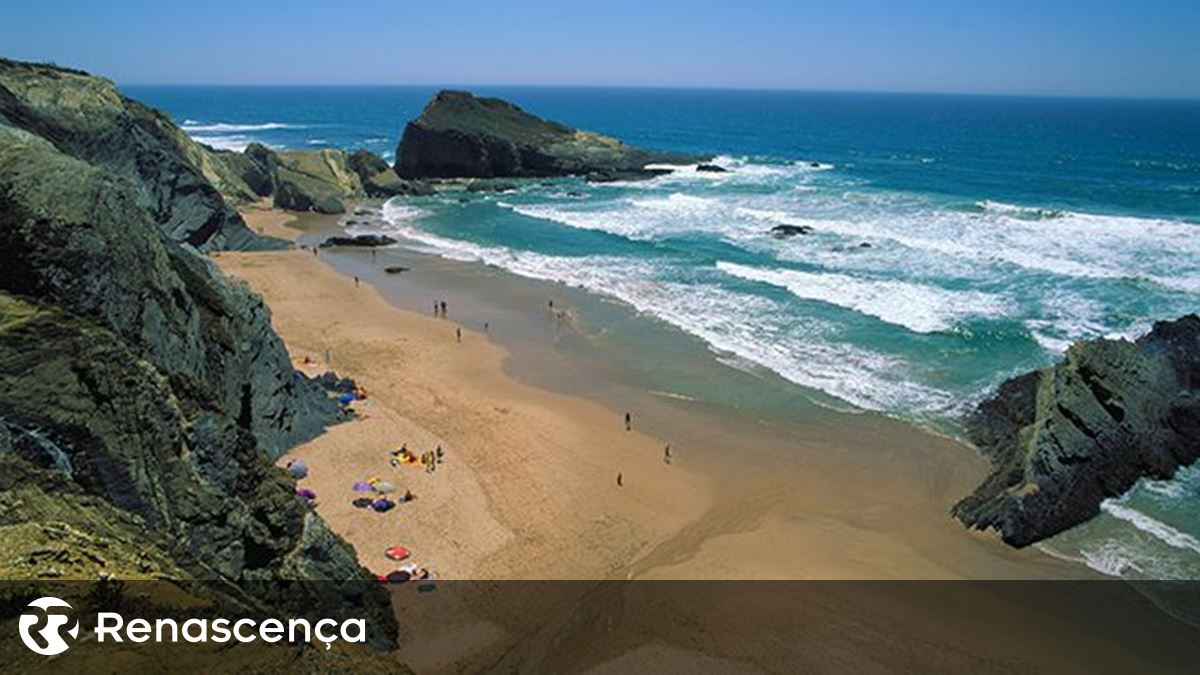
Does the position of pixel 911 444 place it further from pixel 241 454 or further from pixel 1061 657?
pixel 241 454

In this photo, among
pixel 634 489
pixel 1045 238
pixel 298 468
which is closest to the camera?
pixel 298 468

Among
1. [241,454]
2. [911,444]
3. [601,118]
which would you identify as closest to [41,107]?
[241,454]

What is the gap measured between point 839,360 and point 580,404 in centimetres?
1011

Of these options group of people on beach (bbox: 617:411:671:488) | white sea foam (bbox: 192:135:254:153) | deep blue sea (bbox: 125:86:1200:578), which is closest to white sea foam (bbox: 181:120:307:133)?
white sea foam (bbox: 192:135:254:153)

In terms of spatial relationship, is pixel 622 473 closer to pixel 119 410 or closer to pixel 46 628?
pixel 119 410

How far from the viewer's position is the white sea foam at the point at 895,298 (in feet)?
117

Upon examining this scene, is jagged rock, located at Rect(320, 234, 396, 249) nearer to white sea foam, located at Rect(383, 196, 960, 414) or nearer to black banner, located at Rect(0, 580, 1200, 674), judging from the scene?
white sea foam, located at Rect(383, 196, 960, 414)

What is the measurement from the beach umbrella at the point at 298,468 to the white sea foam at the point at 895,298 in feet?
78.5

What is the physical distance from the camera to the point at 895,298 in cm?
3834

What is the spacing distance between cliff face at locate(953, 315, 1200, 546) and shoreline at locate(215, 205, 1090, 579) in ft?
3.11

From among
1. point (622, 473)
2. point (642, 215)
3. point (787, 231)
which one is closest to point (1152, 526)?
point (622, 473)

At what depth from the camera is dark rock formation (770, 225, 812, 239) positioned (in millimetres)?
53062

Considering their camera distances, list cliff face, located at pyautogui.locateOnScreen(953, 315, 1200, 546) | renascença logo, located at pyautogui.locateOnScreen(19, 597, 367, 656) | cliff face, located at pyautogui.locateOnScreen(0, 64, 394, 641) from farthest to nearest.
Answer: cliff face, located at pyautogui.locateOnScreen(953, 315, 1200, 546), cliff face, located at pyautogui.locateOnScreen(0, 64, 394, 641), renascença logo, located at pyautogui.locateOnScreen(19, 597, 367, 656)

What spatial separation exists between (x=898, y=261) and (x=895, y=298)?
7.86m
